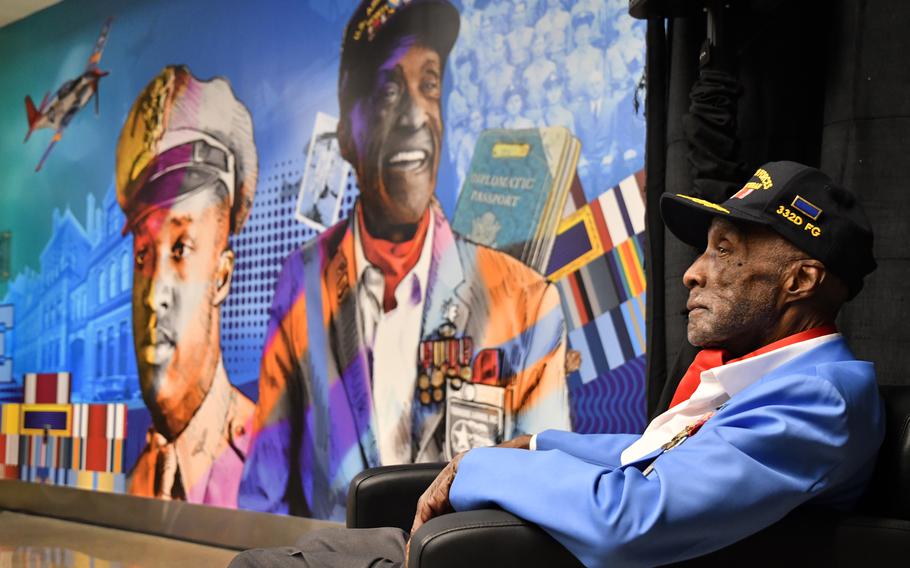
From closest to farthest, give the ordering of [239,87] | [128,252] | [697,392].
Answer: [697,392]
[239,87]
[128,252]

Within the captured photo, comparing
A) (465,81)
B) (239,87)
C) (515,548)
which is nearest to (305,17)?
(239,87)

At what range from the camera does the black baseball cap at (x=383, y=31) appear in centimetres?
386

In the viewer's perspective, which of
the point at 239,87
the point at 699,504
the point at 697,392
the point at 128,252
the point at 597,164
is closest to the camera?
the point at 699,504

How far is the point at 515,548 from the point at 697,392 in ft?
1.73

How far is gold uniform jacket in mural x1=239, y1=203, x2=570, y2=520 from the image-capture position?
3520mm

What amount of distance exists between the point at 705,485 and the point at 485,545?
0.32 m

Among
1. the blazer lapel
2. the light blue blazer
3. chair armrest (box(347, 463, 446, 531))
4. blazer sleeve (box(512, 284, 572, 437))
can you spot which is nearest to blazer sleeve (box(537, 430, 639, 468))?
chair armrest (box(347, 463, 446, 531))

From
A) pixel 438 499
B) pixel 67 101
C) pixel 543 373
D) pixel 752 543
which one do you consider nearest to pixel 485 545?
pixel 438 499

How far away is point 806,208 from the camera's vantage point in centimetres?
159

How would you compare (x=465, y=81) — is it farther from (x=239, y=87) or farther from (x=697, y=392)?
(x=697, y=392)

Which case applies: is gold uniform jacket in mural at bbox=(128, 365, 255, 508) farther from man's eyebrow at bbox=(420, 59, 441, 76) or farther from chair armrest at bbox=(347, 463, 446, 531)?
chair armrest at bbox=(347, 463, 446, 531)

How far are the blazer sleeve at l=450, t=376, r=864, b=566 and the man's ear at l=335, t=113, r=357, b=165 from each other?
283 cm

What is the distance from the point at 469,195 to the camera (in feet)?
12.3

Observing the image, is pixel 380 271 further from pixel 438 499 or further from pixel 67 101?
pixel 67 101
